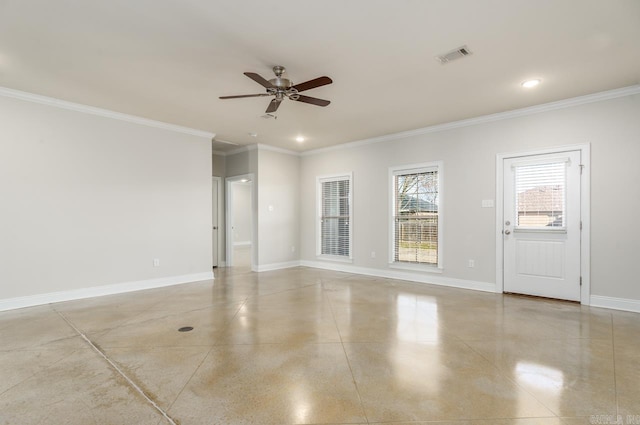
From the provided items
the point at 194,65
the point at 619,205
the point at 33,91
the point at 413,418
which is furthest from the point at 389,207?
the point at 33,91

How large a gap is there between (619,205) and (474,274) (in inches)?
81.8

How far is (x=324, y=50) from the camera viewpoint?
10.2ft

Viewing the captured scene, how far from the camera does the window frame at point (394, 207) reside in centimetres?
566

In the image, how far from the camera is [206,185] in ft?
20.2

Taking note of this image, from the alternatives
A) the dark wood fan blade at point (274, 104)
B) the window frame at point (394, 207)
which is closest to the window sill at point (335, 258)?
the window frame at point (394, 207)

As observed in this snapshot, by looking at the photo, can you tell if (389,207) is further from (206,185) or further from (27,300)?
(27,300)

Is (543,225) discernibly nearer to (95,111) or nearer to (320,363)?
(320,363)

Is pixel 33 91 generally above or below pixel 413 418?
above

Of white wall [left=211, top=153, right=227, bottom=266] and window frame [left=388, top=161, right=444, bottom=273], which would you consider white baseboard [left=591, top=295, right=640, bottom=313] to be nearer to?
window frame [left=388, top=161, right=444, bottom=273]

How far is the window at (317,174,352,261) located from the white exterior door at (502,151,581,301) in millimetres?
3080

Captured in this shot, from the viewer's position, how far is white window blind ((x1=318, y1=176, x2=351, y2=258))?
7102 millimetres

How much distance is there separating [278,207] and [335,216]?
1.35 m

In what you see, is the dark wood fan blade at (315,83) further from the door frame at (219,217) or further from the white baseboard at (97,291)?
the door frame at (219,217)

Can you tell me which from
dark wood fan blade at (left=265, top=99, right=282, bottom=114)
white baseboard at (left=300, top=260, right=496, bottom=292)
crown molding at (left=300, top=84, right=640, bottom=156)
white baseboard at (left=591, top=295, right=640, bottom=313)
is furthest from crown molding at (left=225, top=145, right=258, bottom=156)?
white baseboard at (left=591, top=295, right=640, bottom=313)
